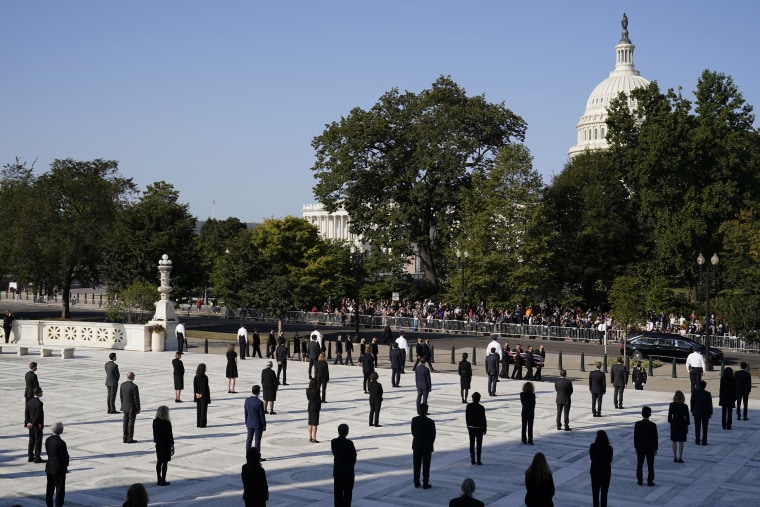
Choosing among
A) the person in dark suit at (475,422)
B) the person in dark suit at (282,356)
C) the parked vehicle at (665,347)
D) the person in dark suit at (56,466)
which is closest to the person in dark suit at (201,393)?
the person in dark suit at (475,422)

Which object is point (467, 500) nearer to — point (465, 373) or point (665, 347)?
point (465, 373)

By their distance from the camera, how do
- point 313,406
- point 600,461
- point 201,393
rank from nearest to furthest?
point 600,461 < point 313,406 < point 201,393

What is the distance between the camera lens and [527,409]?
2144cm

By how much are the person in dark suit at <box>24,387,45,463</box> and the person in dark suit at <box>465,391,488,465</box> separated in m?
8.47

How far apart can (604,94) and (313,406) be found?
160 metres

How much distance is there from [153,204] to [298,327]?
13131 mm

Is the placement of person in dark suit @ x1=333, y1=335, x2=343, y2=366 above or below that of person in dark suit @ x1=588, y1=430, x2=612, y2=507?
above

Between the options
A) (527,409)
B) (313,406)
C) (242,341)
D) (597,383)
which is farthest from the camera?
(242,341)

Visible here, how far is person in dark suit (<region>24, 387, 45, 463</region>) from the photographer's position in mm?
18703

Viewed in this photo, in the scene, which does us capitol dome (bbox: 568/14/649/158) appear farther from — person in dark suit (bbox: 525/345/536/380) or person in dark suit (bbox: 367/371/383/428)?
person in dark suit (bbox: 367/371/383/428)

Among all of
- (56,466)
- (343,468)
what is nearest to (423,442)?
(343,468)

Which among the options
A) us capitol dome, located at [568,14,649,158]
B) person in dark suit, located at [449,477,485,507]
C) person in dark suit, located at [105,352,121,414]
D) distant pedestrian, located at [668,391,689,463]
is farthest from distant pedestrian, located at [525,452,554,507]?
us capitol dome, located at [568,14,649,158]

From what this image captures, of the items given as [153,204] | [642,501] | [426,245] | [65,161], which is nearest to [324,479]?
[642,501]

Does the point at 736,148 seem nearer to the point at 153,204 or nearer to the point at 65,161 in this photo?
the point at 153,204
